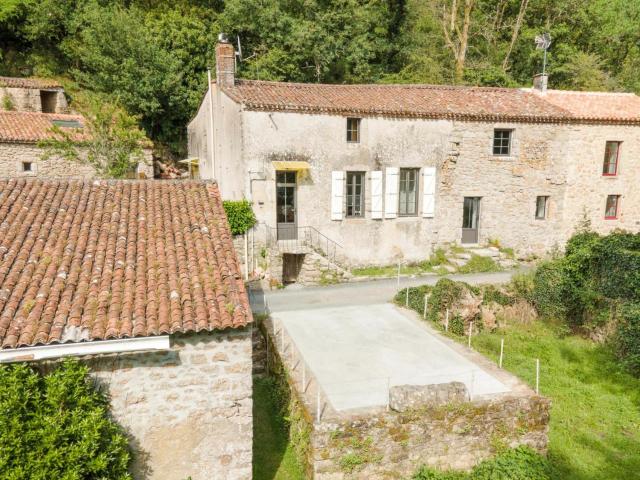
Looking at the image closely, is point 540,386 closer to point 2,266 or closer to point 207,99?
point 2,266

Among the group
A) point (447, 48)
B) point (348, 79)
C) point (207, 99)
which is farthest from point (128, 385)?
point (447, 48)

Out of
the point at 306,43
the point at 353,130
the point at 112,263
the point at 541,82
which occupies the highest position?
the point at 306,43

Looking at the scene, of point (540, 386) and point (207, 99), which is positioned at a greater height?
point (207, 99)

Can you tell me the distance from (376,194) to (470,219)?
4782 millimetres

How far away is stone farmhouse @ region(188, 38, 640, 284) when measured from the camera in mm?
16641

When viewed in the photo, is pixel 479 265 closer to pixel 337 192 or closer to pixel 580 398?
pixel 337 192

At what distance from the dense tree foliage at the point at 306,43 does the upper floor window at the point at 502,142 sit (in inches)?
392

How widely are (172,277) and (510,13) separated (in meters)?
32.6

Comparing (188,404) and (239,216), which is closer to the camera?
(188,404)

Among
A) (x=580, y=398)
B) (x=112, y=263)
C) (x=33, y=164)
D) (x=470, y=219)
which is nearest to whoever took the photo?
(x=112, y=263)

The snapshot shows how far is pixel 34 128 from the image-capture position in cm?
2212

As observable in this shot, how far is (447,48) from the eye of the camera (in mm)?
30281

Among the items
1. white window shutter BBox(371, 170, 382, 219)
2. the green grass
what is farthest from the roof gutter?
white window shutter BBox(371, 170, 382, 219)

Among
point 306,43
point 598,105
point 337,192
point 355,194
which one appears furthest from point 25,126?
point 598,105
